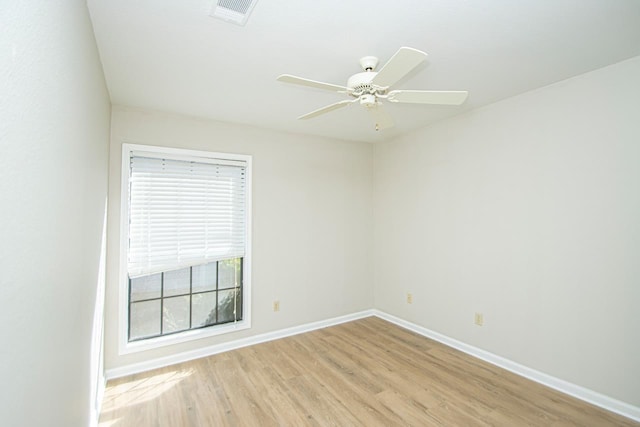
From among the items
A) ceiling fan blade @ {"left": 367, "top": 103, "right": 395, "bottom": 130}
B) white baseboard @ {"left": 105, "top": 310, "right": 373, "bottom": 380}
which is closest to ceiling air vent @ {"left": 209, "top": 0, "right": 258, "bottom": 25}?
ceiling fan blade @ {"left": 367, "top": 103, "right": 395, "bottom": 130}

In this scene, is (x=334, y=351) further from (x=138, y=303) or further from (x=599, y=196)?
(x=599, y=196)

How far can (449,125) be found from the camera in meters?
3.42

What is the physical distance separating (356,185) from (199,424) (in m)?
3.20

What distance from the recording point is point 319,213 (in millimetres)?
4035

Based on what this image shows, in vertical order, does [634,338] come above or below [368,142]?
A: below

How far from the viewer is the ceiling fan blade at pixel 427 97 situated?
1.81 meters

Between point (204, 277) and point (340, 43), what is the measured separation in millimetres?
2686

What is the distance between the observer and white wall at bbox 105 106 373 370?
9.60 ft

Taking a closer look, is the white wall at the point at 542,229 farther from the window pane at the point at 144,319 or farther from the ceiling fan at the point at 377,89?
the window pane at the point at 144,319

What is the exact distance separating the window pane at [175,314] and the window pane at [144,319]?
64 millimetres

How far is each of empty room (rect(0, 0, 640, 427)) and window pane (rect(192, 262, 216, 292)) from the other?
0.02 metres

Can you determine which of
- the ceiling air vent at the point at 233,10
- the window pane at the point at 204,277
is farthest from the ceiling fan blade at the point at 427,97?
the window pane at the point at 204,277

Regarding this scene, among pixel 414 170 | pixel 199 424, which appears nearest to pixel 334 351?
pixel 199 424

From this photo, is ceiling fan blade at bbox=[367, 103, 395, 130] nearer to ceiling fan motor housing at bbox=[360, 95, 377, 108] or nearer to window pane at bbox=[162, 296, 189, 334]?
ceiling fan motor housing at bbox=[360, 95, 377, 108]
